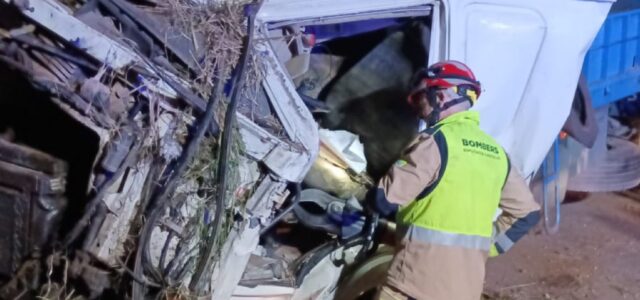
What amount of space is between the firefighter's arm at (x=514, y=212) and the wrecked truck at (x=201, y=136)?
47cm

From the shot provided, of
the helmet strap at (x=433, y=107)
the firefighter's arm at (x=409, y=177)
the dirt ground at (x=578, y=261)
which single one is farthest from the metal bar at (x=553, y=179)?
the firefighter's arm at (x=409, y=177)

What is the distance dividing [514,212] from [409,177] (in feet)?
2.18

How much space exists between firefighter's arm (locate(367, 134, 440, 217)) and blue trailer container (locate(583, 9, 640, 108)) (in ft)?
6.95

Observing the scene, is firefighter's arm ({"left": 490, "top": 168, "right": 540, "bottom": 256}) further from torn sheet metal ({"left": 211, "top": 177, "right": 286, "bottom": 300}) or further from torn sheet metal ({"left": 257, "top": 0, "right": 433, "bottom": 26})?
torn sheet metal ({"left": 211, "top": 177, "right": 286, "bottom": 300})

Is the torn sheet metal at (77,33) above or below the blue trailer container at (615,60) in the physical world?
above

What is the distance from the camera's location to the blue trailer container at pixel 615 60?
17.9 feet

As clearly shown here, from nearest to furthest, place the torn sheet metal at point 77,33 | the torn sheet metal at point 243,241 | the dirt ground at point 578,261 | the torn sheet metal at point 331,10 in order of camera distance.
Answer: the torn sheet metal at point 77,33
the torn sheet metal at point 243,241
the torn sheet metal at point 331,10
the dirt ground at point 578,261

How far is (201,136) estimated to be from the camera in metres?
3.42

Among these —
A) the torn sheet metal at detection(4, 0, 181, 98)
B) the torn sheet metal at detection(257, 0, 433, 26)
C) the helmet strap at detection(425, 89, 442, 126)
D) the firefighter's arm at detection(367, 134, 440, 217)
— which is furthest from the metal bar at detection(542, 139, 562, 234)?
the torn sheet metal at detection(4, 0, 181, 98)

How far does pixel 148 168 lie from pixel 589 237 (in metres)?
3.51

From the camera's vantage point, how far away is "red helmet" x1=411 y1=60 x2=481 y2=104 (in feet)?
12.0

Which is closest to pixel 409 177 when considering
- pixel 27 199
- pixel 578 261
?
pixel 27 199

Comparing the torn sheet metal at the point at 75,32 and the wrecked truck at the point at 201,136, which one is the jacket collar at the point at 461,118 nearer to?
the wrecked truck at the point at 201,136

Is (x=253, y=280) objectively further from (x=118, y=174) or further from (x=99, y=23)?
(x=99, y=23)
